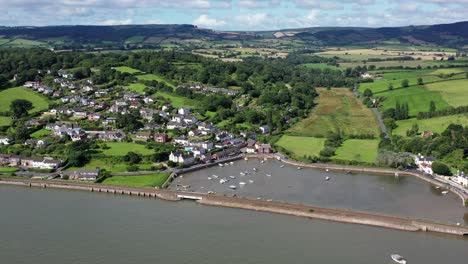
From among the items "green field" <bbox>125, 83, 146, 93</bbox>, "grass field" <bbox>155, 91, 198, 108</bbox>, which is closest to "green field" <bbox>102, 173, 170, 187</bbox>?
"grass field" <bbox>155, 91, 198, 108</bbox>

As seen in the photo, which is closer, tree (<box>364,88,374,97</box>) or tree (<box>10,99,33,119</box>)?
tree (<box>10,99,33,119</box>)

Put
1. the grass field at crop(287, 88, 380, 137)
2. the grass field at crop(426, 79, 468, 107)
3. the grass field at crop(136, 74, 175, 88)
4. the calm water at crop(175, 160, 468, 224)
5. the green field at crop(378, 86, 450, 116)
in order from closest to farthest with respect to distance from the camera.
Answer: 1. the calm water at crop(175, 160, 468, 224)
2. the grass field at crop(287, 88, 380, 137)
3. the green field at crop(378, 86, 450, 116)
4. the grass field at crop(426, 79, 468, 107)
5. the grass field at crop(136, 74, 175, 88)

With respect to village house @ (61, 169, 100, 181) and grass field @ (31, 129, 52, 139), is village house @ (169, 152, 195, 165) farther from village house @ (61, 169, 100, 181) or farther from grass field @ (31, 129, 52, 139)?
grass field @ (31, 129, 52, 139)

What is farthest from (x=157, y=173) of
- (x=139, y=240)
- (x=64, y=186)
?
(x=139, y=240)

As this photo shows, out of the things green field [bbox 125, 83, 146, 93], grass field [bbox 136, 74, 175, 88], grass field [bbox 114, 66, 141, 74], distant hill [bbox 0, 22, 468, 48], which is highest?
distant hill [bbox 0, 22, 468, 48]

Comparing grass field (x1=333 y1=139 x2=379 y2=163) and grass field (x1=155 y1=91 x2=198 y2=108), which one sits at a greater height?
grass field (x1=155 y1=91 x2=198 y2=108)

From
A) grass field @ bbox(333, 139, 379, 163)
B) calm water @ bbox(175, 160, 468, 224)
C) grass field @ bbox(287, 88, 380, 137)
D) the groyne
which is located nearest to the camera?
the groyne

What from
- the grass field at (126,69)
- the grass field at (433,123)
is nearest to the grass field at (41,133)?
the grass field at (126,69)
